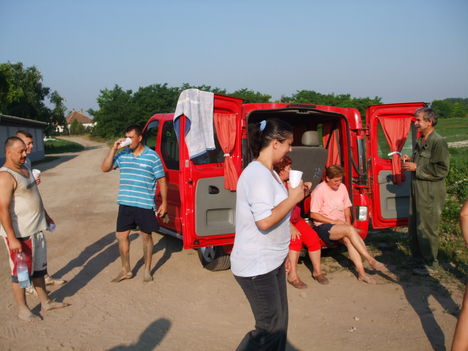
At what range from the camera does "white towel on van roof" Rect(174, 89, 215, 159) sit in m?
4.85

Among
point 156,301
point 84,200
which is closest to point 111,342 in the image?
point 156,301

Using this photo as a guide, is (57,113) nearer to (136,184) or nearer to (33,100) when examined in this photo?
(33,100)

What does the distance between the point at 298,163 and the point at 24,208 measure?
345cm

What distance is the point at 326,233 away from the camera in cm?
554

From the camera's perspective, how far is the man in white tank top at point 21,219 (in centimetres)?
412

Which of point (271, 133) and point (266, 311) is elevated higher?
point (271, 133)

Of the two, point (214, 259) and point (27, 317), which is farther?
point (214, 259)

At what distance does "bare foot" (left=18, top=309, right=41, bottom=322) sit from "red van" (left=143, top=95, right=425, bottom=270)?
1.71 meters

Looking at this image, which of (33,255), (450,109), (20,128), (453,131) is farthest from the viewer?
(450,109)

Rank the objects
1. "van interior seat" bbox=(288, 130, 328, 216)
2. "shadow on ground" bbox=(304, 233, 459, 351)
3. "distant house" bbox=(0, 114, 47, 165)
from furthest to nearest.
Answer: "distant house" bbox=(0, 114, 47, 165), "van interior seat" bbox=(288, 130, 328, 216), "shadow on ground" bbox=(304, 233, 459, 351)

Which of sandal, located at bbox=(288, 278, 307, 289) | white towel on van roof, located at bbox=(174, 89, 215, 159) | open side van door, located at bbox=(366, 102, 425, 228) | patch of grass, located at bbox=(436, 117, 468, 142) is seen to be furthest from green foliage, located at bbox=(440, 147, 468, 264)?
patch of grass, located at bbox=(436, 117, 468, 142)

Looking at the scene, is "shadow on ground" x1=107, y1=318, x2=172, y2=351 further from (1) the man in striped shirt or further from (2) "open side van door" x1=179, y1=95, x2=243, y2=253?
(1) the man in striped shirt

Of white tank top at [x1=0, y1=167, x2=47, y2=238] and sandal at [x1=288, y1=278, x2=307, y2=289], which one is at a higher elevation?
white tank top at [x1=0, y1=167, x2=47, y2=238]

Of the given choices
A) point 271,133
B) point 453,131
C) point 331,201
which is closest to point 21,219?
point 271,133
